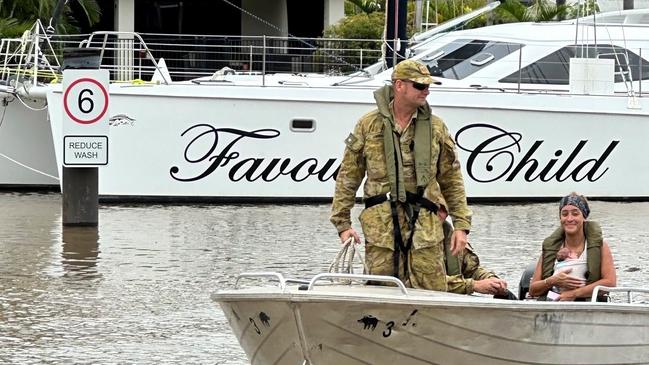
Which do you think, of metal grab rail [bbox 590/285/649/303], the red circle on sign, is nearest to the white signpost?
the red circle on sign

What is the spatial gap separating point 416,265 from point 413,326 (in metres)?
0.75

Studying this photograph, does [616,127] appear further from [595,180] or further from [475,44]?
[475,44]

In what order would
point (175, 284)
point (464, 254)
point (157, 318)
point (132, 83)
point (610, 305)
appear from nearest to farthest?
point (610, 305), point (464, 254), point (157, 318), point (175, 284), point (132, 83)

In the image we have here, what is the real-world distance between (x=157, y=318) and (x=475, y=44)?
1118 centimetres

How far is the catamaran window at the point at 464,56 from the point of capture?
21.2 m

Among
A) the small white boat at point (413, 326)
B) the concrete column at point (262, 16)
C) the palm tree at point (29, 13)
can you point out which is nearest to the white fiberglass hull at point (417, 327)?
the small white boat at point (413, 326)

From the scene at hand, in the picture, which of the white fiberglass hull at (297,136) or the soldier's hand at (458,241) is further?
the white fiberglass hull at (297,136)

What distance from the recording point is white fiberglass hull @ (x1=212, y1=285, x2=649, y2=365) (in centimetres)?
759

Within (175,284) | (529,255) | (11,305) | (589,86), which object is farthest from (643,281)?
(589,86)

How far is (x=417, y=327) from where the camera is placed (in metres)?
7.66

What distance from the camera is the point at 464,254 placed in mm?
9125

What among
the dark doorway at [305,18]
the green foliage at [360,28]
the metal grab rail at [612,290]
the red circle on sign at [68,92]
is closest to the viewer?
the metal grab rail at [612,290]

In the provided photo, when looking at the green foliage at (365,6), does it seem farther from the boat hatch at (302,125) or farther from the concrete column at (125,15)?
the boat hatch at (302,125)

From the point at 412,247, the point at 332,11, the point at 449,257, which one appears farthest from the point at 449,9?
the point at 412,247
